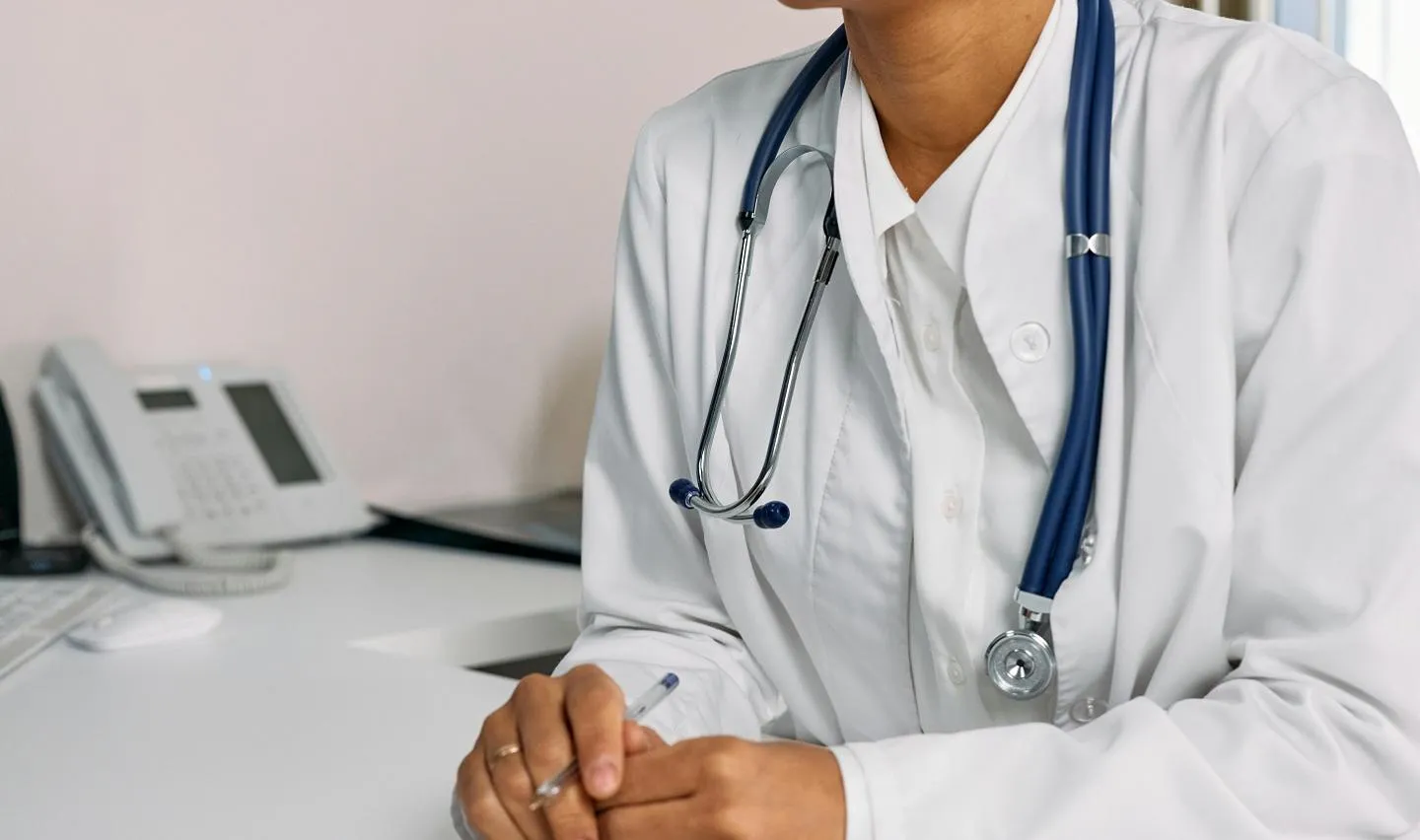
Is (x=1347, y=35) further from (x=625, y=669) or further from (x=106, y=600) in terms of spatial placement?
(x=106, y=600)

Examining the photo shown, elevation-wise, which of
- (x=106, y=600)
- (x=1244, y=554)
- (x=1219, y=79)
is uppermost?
(x=1219, y=79)

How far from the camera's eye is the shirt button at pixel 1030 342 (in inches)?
39.2

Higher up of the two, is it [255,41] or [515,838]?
[255,41]

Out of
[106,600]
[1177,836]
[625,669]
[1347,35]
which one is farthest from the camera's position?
[1347,35]

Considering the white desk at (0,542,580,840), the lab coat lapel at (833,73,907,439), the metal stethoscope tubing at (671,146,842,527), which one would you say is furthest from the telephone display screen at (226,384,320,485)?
the lab coat lapel at (833,73,907,439)

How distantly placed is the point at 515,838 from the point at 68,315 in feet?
4.00

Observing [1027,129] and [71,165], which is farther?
[71,165]

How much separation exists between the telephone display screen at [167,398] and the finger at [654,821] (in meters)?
1.18

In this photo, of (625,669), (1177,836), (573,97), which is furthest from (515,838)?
(573,97)

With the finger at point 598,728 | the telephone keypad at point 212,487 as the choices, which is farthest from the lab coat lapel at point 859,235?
the telephone keypad at point 212,487

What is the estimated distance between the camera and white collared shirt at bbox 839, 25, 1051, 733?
3.34 ft

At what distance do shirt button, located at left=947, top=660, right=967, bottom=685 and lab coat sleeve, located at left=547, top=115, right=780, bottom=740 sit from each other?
0.18m

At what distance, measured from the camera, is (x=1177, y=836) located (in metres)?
0.81

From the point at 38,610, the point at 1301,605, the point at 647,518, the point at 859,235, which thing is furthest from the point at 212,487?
the point at 1301,605
